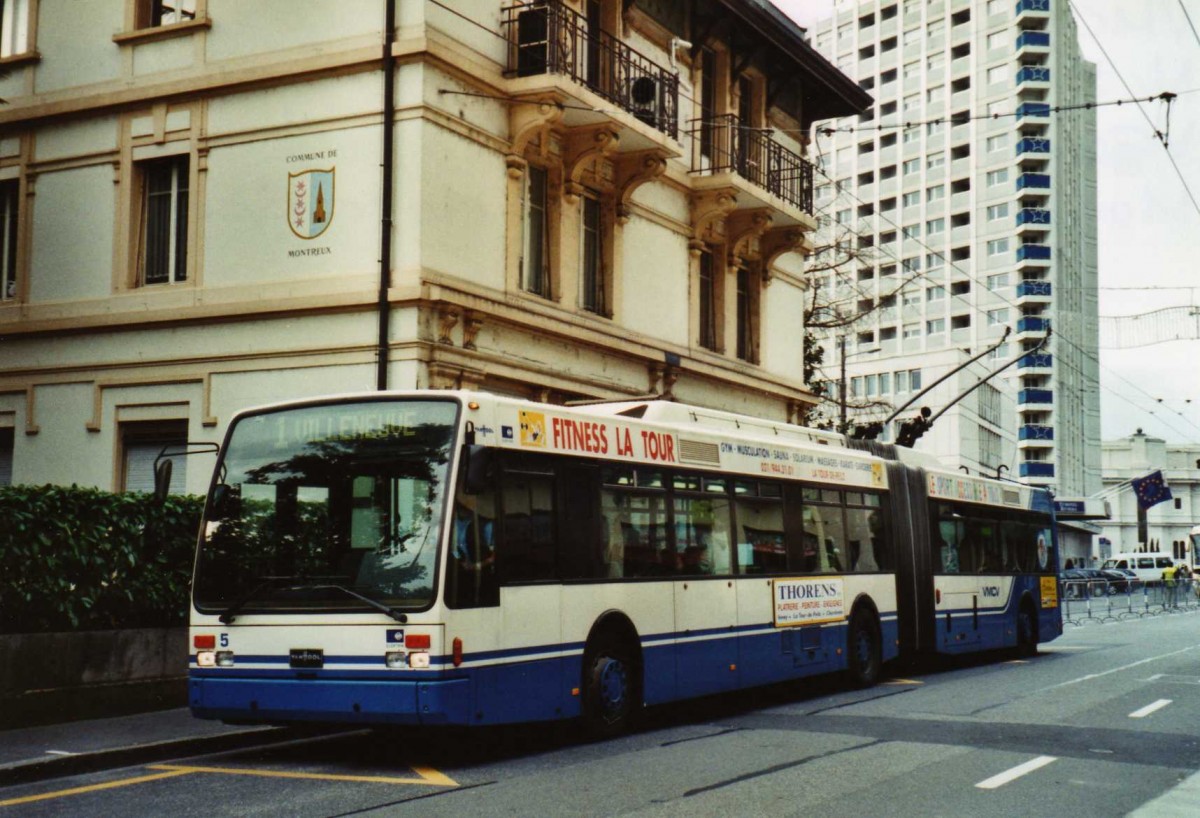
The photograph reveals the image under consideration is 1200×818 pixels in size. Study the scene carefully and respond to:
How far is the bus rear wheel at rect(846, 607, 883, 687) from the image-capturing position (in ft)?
54.7

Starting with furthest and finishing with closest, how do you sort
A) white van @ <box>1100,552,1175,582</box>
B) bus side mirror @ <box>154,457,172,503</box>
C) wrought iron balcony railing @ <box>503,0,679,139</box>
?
1. white van @ <box>1100,552,1175,582</box>
2. wrought iron balcony railing @ <box>503,0,679,139</box>
3. bus side mirror @ <box>154,457,172,503</box>

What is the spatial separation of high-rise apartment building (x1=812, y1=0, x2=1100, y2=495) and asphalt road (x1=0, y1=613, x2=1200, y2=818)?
77927 millimetres

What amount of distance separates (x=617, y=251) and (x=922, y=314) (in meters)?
84.4

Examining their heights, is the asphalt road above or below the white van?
below

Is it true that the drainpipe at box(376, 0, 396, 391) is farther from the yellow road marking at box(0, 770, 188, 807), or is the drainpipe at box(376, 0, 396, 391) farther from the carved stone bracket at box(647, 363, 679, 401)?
the yellow road marking at box(0, 770, 188, 807)

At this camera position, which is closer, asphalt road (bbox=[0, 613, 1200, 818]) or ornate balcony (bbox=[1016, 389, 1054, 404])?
asphalt road (bbox=[0, 613, 1200, 818])

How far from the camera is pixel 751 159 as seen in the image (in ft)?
87.2

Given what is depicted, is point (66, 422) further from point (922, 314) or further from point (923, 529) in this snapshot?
point (922, 314)

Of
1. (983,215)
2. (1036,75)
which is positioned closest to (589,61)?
(1036,75)

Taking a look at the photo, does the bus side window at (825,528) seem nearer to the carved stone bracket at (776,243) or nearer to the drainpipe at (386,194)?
the drainpipe at (386,194)

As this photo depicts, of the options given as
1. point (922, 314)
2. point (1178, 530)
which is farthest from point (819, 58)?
point (1178, 530)

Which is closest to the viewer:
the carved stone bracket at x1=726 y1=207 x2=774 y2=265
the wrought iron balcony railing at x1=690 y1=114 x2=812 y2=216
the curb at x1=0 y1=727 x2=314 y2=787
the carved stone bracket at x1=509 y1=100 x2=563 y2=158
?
the curb at x1=0 y1=727 x2=314 y2=787

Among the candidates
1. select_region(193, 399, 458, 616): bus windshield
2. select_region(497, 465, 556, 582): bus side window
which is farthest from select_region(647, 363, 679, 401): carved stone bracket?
select_region(193, 399, 458, 616): bus windshield

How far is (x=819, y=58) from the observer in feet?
92.5
